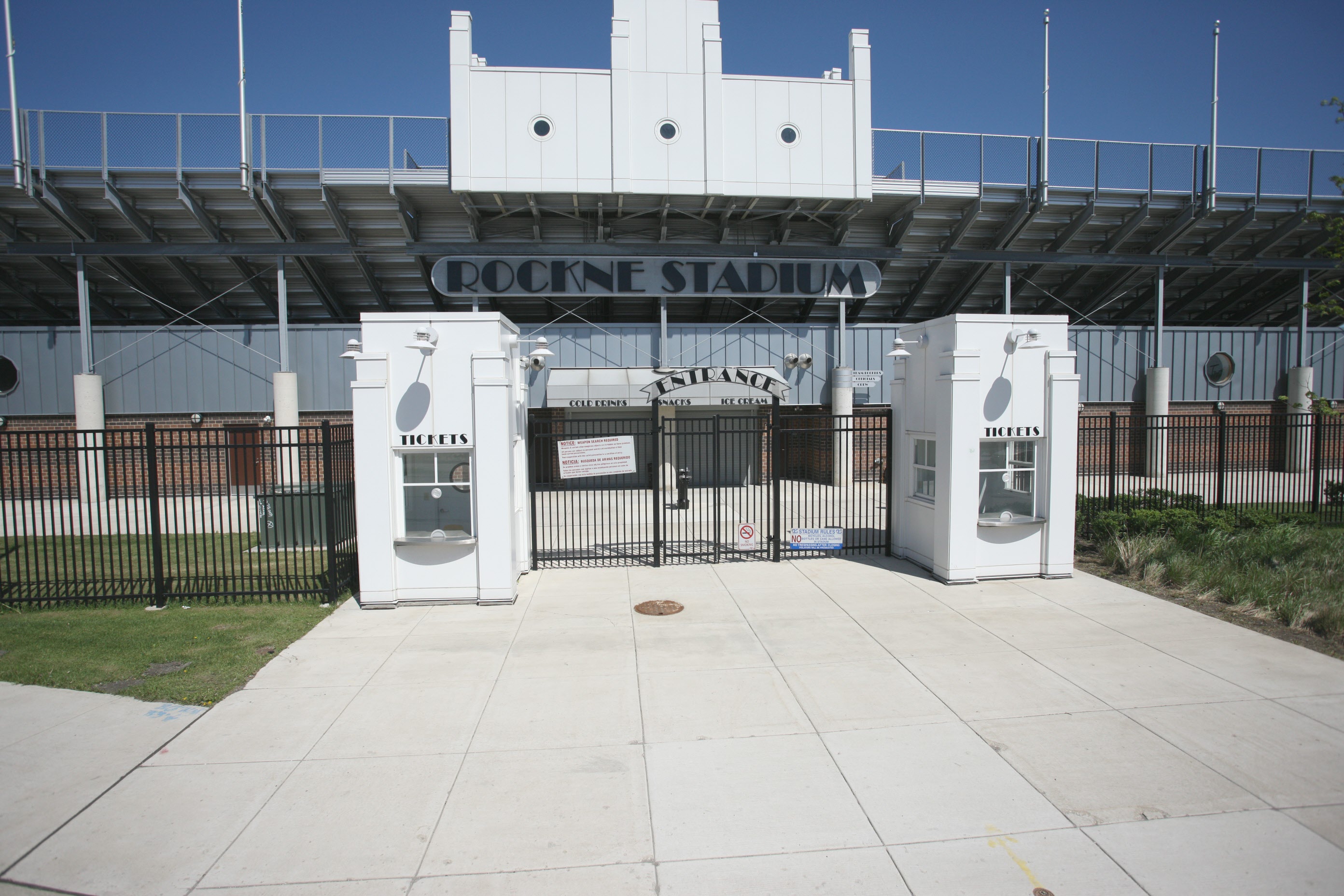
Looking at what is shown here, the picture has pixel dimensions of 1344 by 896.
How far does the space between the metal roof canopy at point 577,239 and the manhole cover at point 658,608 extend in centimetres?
1364

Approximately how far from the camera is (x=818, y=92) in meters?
19.5

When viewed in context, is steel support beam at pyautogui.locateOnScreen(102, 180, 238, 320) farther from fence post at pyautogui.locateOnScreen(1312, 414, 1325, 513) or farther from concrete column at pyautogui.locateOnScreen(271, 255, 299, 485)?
fence post at pyautogui.locateOnScreen(1312, 414, 1325, 513)

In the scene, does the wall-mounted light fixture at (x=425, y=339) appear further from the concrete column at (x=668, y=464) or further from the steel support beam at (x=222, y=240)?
the steel support beam at (x=222, y=240)

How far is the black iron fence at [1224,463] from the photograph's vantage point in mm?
14156

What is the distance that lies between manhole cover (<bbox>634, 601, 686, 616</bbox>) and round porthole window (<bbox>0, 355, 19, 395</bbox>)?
21.6 meters

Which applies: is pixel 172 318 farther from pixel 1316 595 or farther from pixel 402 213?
pixel 1316 595

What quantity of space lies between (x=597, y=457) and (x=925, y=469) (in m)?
5.10

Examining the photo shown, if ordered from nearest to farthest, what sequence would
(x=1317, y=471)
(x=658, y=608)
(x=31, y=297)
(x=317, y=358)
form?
(x=658, y=608) < (x=1317, y=471) < (x=317, y=358) < (x=31, y=297)

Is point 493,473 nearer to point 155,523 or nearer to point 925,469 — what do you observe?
point 155,523

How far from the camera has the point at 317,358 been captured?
20.8 metres

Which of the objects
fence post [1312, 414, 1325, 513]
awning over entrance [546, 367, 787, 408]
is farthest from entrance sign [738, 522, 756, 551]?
fence post [1312, 414, 1325, 513]

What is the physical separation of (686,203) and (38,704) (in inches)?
698

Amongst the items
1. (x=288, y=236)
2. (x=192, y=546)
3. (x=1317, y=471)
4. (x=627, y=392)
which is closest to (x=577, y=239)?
(x=627, y=392)

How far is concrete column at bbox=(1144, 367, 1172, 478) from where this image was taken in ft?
73.3
